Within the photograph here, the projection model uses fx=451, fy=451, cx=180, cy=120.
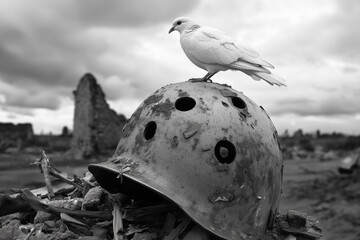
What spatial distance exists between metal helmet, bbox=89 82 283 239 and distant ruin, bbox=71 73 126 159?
663 inches

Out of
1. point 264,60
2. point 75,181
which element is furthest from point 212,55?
point 75,181

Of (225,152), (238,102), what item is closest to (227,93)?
(238,102)

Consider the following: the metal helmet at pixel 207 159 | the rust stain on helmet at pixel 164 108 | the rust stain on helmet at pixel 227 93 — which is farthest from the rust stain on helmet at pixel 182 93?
the rust stain on helmet at pixel 227 93

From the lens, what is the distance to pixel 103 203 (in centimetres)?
565

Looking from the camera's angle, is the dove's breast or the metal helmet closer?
the metal helmet

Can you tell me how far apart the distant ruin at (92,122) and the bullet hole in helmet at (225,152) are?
17.2m

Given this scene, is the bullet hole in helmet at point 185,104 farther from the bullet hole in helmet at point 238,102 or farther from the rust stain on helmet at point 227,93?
the bullet hole in helmet at point 238,102

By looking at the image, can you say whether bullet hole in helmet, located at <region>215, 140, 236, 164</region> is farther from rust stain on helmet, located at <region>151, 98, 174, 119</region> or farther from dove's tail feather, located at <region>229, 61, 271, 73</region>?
dove's tail feather, located at <region>229, 61, 271, 73</region>

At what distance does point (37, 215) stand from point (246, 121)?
9.45 ft

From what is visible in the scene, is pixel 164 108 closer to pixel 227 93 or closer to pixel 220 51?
pixel 227 93

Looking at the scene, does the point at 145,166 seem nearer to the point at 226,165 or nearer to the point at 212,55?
the point at 226,165

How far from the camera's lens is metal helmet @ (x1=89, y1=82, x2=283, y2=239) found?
4.89 meters

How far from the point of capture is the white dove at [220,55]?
216 inches

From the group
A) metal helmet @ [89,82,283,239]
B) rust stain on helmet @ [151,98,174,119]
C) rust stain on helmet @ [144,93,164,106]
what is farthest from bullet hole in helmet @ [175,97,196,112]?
rust stain on helmet @ [144,93,164,106]
